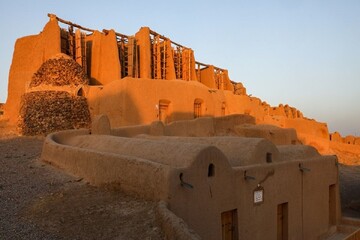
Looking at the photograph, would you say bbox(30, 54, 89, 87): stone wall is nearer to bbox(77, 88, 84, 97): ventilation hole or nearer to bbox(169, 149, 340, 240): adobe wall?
bbox(77, 88, 84, 97): ventilation hole

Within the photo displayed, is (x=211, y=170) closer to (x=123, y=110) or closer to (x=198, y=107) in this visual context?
(x=123, y=110)

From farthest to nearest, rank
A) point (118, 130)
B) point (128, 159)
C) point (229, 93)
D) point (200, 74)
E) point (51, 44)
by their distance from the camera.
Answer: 1. point (200, 74)
2. point (229, 93)
3. point (51, 44)
4. point (118, 130)
5. point (128, 159)

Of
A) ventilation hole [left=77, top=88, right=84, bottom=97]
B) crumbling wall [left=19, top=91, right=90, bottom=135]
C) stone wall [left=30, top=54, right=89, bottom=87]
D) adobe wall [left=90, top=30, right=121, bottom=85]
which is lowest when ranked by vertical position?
crumbling wall [left=19, top=91, right=90, bottom=135]

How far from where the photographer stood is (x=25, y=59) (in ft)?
81.6

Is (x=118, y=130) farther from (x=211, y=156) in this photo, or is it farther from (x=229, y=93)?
(x=229, y=93)

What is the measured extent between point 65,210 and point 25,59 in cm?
2024

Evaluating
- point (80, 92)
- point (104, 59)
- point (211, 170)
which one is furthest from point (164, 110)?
point (211, 170)

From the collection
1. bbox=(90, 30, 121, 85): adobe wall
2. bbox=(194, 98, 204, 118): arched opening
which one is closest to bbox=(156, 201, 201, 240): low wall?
bbox=(194, 98, 204, 118): arched opening

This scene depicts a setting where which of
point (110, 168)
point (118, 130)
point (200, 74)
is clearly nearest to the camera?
point (110, 168)

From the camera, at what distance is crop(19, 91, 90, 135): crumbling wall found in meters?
18.9

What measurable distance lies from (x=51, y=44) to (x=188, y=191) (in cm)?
1873

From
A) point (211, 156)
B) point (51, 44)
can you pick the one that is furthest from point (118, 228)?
point (51, 44)

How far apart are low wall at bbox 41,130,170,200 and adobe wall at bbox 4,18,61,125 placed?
42.2ft

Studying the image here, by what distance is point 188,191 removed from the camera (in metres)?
6.93
